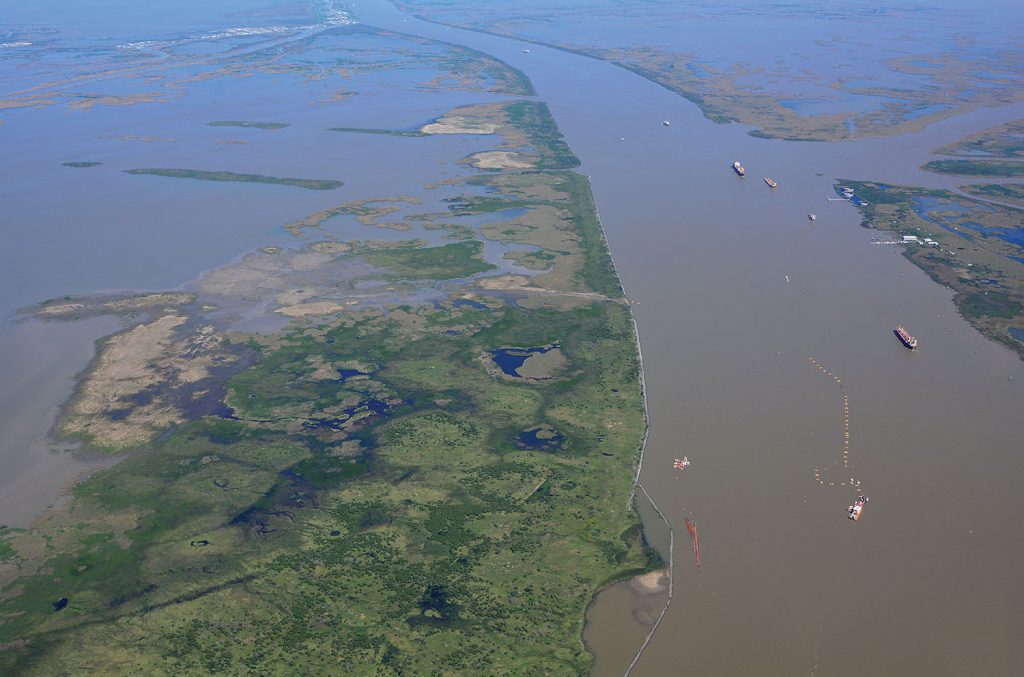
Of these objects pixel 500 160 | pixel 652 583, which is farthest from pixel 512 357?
pixel 500 160

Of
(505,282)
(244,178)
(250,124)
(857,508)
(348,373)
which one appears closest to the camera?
(857,508)

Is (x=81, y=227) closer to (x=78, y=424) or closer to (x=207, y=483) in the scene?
(x=78, y=424)

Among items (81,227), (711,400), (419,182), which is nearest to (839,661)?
(711,400)

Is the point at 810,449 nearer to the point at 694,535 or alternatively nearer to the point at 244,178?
the point at 694,535

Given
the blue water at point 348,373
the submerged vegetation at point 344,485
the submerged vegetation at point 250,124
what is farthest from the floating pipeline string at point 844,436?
the submerged vegetation at point 250,124

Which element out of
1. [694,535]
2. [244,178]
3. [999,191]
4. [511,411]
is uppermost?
[999,191]

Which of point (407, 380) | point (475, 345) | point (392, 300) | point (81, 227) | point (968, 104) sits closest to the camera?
point (407, 380)
